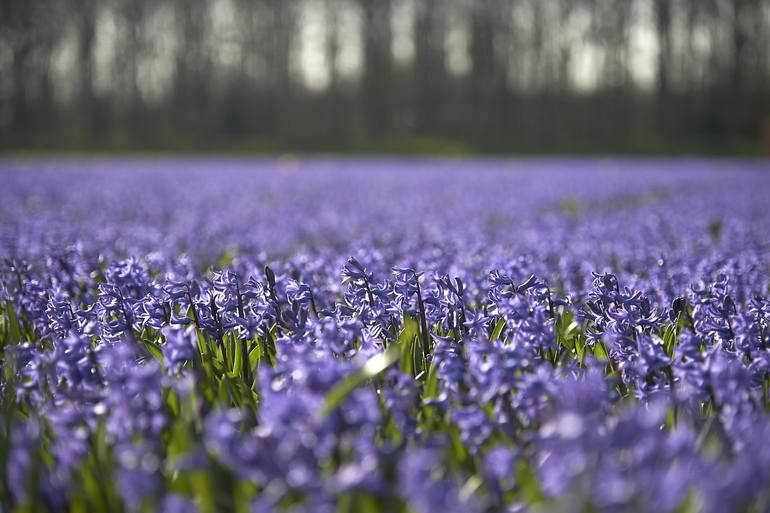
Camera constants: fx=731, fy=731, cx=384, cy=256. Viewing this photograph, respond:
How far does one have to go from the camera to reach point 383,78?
54.3m

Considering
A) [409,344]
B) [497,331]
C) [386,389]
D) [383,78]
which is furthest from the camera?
[383,78]

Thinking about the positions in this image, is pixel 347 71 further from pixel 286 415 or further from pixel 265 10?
pixel 286 415

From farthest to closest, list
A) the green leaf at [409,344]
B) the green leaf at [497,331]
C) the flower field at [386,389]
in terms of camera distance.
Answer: the green leaf at [497,331] → the green leaf at [409,344] → the flower field at [386,389]

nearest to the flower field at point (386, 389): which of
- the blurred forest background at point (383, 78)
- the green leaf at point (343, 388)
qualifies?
→ the green leaf at point (343, 388)

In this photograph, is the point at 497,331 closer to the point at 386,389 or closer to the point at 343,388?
the point at 386,389

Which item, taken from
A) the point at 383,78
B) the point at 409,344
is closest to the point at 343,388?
the point at 409,344

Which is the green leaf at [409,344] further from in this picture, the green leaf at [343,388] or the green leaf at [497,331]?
the green leaf at [343,388]

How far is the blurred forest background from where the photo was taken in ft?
166

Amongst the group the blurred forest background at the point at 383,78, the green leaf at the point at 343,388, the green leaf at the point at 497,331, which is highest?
the blurred forest background at the point at 383,78

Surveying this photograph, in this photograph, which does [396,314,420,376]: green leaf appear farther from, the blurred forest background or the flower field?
the blurred forest background

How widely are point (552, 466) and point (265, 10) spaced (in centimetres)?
5779

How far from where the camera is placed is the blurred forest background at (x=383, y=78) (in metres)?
50.6

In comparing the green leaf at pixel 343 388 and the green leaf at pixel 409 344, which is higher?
the green leaf at pixel 343 388

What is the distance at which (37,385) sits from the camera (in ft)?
Answer: 7.32
